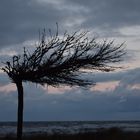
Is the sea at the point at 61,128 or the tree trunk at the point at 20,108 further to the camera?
the sea at the point at 61,128

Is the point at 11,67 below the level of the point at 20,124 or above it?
above

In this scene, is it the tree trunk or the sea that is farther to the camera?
the sea

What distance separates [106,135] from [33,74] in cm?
1052

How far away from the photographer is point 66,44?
13.7 m

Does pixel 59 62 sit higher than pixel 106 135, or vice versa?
pixel 59 62

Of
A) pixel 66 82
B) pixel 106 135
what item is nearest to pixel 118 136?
pixel 106 135

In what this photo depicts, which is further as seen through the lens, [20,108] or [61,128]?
[61,128]

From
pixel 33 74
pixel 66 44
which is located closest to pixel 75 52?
pixel 66 44

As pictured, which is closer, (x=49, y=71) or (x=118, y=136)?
(x=49, y=71)

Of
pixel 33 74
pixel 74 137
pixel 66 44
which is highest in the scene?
pixel 66 44

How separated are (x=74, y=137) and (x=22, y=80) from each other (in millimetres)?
9535

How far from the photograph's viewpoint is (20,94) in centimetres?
1348

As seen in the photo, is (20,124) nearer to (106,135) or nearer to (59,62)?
(59,62)

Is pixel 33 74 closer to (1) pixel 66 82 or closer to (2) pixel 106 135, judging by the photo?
(1) pixel 66 82
